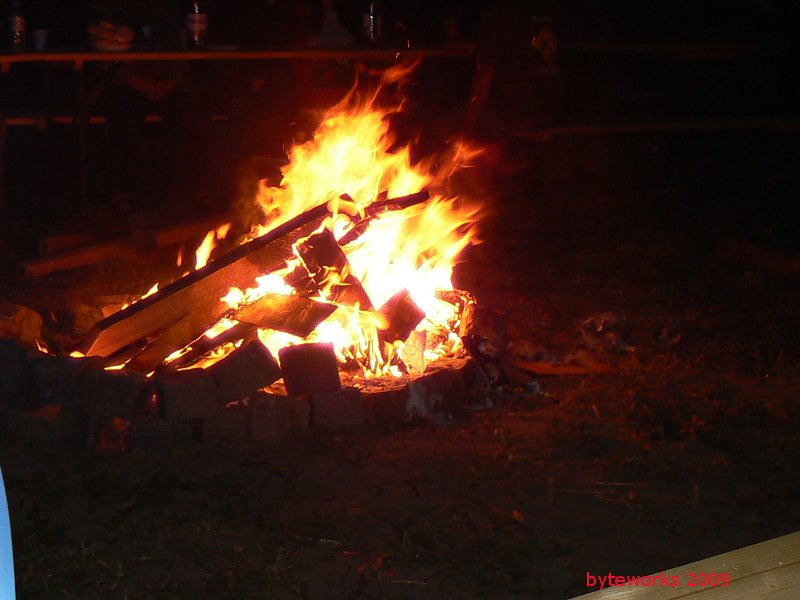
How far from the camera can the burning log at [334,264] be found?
5.07m

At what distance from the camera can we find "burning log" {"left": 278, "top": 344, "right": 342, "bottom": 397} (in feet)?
15.2

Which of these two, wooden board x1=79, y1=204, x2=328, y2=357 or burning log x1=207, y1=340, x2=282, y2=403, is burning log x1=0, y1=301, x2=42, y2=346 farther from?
burning log x1=207, y1=340, x2=282, y2=403

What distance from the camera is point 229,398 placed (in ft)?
14.7

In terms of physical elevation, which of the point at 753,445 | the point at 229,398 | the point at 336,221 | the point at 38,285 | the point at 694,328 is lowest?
Result: the point at 753,445

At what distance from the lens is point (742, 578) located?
210 centimetres

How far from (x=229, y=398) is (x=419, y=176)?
1.95m

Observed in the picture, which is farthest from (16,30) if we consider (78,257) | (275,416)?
(275,416)

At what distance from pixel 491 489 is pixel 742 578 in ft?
6.46

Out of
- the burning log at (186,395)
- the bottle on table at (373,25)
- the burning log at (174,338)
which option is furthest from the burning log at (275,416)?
the bottle on table at (373,25)

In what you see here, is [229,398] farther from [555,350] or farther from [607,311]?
[607,311]

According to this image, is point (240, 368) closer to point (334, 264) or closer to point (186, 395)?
point (186, 395)

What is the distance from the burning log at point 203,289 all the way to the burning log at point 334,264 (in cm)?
15

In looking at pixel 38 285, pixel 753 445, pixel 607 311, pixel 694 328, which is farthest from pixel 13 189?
pixel 753 445

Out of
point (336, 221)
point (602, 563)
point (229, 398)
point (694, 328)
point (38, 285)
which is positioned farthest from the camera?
point (38, 285)
